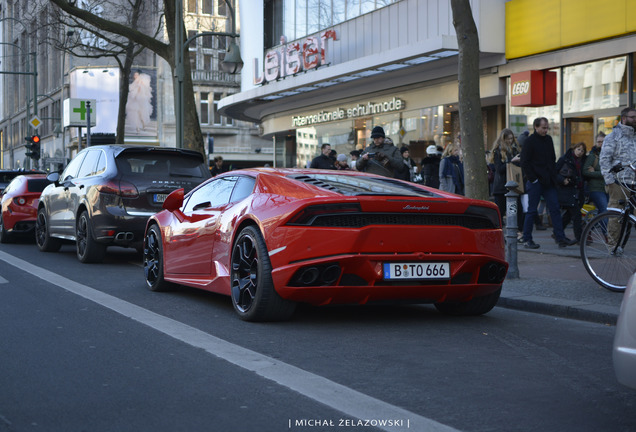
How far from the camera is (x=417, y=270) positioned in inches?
266

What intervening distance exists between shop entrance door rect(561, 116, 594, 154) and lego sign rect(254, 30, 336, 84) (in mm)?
8803

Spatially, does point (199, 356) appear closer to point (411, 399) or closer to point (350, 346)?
point (350, 346)

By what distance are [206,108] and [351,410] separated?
59693 mm

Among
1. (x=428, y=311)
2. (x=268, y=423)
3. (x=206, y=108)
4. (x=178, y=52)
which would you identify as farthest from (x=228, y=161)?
(x=268, y=423)

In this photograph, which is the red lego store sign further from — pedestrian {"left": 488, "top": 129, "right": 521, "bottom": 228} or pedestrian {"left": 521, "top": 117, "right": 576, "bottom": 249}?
pedestrian {"left": 521, "top": 117, "right": 576, "bottom": 249}

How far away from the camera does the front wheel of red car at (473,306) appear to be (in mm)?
7531

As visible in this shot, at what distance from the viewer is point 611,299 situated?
8.22 metres

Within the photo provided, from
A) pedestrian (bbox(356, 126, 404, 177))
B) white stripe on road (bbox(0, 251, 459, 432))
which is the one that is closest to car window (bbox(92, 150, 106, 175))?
pedestrian (bbox(356, 126, 404, 177))

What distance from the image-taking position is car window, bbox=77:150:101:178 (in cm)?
1331

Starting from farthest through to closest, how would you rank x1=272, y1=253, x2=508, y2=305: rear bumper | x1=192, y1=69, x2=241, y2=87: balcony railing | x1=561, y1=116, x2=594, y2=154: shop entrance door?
x1=192, y1=69, x2=241, y2=87: balcony railing
x1=561, y1=116, x2=594, y2=154: shop entrance door
x1=272, y1=253, x2=508, y2=305: rear bumper

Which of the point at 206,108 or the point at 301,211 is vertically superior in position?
the point at 206,108

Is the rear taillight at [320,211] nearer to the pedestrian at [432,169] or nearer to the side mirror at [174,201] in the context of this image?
the side mirror at [174,201]

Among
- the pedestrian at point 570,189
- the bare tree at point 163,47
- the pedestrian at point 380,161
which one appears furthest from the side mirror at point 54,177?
the bare tree at point 163,47

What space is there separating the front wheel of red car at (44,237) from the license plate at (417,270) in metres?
9.21
